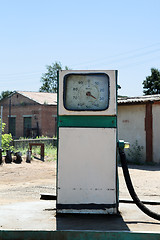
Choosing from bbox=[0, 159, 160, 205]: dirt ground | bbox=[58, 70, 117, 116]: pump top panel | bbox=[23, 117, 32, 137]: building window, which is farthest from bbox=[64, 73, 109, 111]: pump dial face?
bbox=[23, 117, 32, 137]: building window

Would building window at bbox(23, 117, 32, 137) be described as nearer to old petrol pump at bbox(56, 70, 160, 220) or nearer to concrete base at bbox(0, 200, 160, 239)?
concrete base at bbox(0, 200, 160, 239)

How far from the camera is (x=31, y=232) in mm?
3357

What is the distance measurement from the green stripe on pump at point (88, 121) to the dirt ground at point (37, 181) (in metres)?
2.27

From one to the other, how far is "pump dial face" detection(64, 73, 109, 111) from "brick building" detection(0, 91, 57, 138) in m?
25.1

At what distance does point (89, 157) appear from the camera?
4305 millimetres

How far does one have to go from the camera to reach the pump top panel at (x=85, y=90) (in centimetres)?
433

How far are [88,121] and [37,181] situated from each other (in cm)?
588

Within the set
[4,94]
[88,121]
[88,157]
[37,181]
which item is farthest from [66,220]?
[4,94]

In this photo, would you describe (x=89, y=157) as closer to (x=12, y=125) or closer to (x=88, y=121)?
(x=88, y=121)

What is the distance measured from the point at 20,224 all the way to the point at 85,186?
0.90 metres

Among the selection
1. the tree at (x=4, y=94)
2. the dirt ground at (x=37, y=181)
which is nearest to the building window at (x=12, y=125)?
the dirt ground at (x=37, y=181)

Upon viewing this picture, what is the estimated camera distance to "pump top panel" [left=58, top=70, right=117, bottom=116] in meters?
4.33

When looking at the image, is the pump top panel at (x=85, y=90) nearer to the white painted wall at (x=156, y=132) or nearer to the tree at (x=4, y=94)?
the white painted wall at (x=156, y=132)

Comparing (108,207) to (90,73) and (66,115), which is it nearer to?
(66,115)
